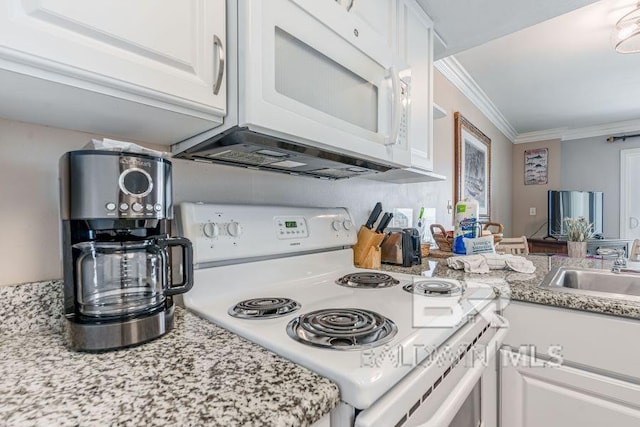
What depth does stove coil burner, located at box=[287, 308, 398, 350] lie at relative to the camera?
599 millimetres

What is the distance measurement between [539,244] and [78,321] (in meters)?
4.86

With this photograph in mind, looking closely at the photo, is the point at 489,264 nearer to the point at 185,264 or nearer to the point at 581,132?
the point at 185,264

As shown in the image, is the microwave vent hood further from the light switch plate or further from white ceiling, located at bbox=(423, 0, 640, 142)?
white ceiling, located at bbox=(423, 0, 640, 142)

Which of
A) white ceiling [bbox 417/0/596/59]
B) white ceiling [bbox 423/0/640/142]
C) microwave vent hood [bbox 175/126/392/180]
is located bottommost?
microwave vent hood [bbox 175/126/392/180]

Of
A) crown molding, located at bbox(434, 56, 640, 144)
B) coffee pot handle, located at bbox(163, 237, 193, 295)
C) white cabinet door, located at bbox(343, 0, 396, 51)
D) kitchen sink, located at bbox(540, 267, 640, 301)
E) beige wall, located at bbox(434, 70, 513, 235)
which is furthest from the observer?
crown molding, located at bbox(434, 56, 640, 144)

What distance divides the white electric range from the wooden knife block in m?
0.08

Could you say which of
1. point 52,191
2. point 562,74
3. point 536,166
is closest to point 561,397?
point 52,191

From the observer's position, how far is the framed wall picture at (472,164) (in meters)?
2.76

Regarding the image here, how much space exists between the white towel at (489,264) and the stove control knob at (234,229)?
0.94 m

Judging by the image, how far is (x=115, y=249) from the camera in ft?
→ 2.07

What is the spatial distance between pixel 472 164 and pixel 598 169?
9.32 ft

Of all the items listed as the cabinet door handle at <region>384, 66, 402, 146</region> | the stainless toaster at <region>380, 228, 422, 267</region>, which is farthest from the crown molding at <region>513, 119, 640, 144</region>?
the cabinet door handle at <region>384, 66, 402, 146</region>

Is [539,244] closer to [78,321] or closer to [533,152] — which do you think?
[533,152]

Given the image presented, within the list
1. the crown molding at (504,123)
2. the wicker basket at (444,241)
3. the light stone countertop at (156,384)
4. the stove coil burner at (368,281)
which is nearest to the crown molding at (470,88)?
the crown molding at (504,123)
